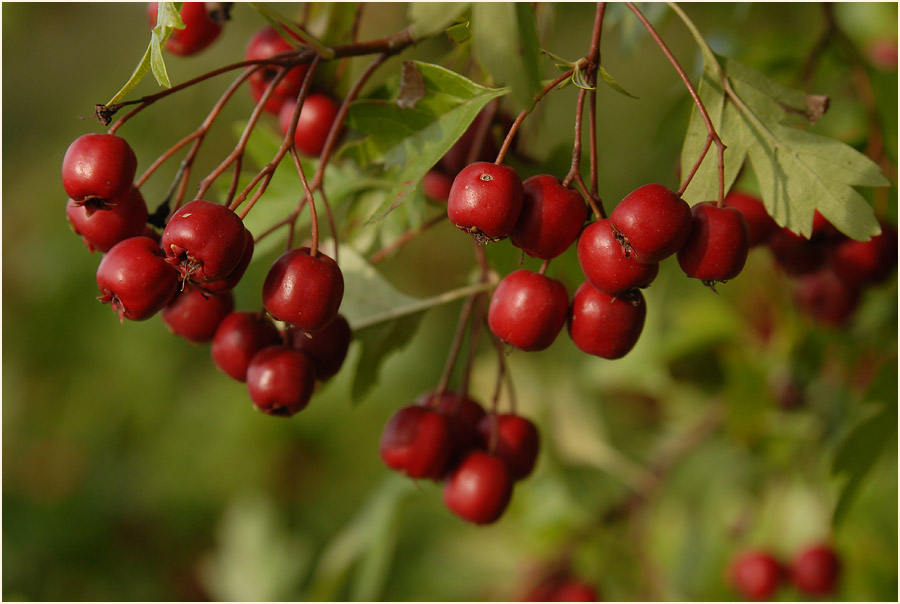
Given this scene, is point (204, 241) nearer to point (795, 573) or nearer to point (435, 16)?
point (435, 16)

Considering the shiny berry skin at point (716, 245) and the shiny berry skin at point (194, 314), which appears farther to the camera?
the shiny berry skin at point (194, 314)

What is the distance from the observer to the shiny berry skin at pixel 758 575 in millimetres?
1864

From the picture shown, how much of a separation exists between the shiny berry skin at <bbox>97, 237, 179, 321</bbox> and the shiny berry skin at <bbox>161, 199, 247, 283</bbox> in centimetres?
4

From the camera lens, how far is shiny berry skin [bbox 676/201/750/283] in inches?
32.5

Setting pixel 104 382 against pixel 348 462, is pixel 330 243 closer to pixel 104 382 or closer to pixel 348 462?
pixel 348 462

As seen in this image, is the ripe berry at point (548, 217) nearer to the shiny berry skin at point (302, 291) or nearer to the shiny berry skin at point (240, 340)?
the shiny berry skin at point (302, 291)

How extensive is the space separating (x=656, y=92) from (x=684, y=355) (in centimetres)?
159

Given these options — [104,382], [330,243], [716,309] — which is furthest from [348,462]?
[330,243]

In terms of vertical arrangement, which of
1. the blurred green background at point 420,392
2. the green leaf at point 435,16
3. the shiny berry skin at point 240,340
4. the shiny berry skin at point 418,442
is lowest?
the blurred green background at point 420,392

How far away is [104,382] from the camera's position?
130 inches

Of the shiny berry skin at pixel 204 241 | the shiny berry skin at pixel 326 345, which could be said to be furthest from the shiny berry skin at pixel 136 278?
the shiny berry skin at pixel 326 345

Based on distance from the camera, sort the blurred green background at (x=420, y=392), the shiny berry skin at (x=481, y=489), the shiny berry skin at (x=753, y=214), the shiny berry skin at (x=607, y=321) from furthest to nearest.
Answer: the blurred green background at (x=420, y=392) → the shiny berry skin at (x=753, y=214) → the shiny berry skin at (x=481, y=489) → the shiny berry skin at (x=607, y=321)

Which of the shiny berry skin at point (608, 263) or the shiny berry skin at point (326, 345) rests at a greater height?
the shiny berry skin at point (608, 263)

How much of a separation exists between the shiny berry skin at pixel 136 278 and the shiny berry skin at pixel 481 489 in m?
0.47
